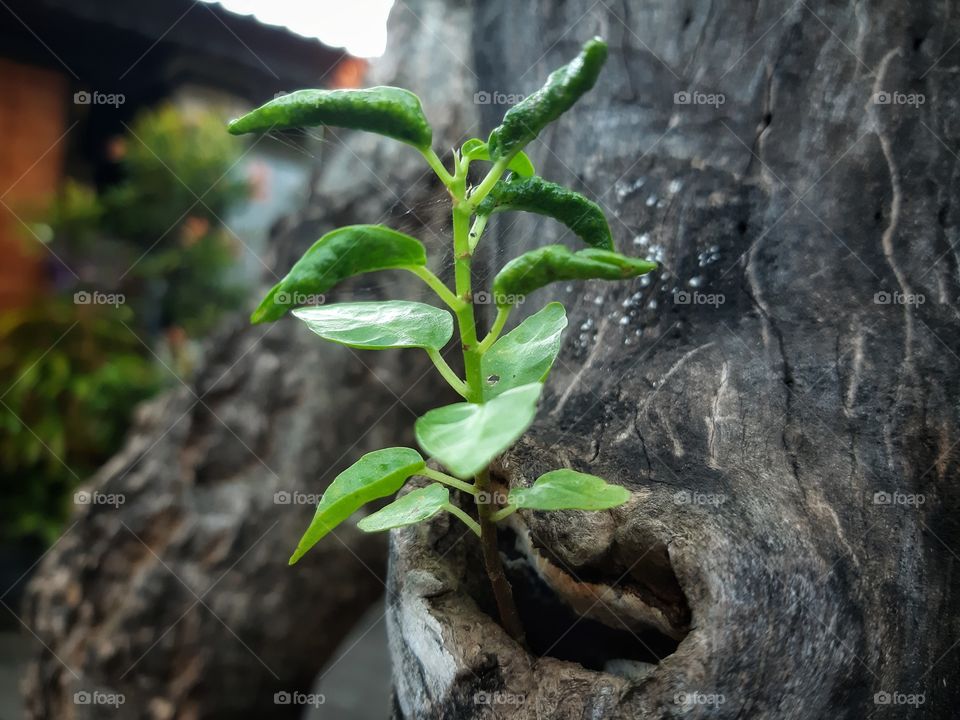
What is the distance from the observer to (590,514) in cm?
72

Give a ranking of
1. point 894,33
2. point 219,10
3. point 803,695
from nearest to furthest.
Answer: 1. point 803,695
2. point 894,33
3. point 219,10

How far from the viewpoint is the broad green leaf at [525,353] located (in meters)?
0.63

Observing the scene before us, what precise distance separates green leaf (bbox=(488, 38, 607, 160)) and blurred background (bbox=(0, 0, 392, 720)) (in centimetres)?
209

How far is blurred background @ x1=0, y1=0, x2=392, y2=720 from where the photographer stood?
2.83 m

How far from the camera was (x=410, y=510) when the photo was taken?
624 mm

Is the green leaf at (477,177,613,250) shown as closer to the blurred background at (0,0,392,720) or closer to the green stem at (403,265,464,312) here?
the green stem at (403,265,464,312)

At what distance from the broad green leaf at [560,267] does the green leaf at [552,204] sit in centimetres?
6

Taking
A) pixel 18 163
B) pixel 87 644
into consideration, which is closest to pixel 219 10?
pixel 18 163

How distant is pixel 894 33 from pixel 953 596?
0.67 m

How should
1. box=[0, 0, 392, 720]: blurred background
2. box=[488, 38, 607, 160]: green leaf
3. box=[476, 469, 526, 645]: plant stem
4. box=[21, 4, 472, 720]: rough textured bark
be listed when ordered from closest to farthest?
1. box=[488, 38, 607, 160]: green leaf
2. box=[476, 469, 526, 645]: plant stem
3. box=[21, 4, 472, 720]: rough textured bark
4. box=[0, 0, 392, 720]: blurred background

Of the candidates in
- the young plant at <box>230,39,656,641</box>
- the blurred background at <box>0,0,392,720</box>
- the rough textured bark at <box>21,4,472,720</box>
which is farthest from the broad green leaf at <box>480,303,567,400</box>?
the blurred background at <box>0,0,392,720</box>

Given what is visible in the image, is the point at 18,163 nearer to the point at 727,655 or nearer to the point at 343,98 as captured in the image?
the point at 343,98

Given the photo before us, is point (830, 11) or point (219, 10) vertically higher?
point (219, 10)

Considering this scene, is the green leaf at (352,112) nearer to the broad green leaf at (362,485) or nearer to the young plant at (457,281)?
the young plant at (457,281)
